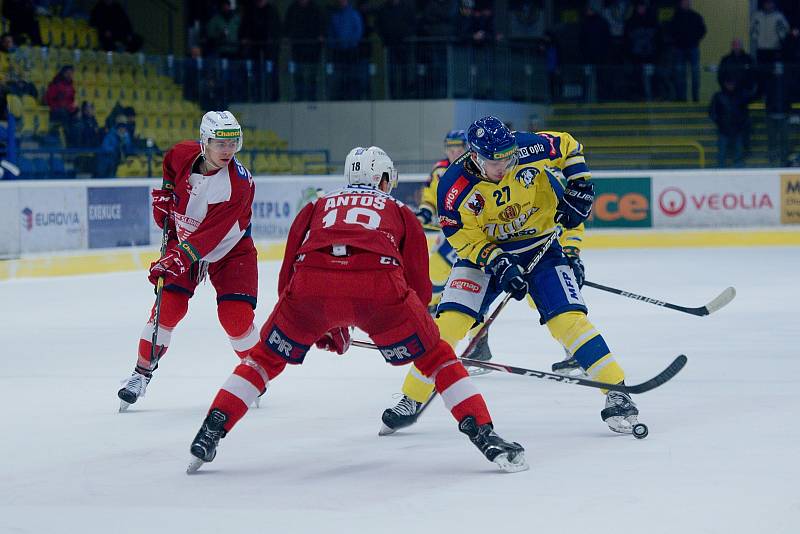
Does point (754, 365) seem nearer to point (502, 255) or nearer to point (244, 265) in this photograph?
point (502, 255)

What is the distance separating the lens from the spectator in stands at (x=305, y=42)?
47.0 ft

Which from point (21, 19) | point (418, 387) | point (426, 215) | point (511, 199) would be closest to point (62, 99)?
point (21, 19)

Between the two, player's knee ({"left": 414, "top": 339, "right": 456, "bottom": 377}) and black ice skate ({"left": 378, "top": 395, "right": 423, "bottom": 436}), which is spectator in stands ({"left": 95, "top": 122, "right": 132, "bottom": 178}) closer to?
black ice skate ({"left": 378, "top": 395, "right": 423, "bottom": 436})

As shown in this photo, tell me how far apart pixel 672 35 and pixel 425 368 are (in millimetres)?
12503

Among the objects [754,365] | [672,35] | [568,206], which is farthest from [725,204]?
[568,206]

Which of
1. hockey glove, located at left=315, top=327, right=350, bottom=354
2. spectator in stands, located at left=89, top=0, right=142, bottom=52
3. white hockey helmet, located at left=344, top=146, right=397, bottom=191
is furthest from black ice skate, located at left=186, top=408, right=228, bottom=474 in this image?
spectator in stands, located at left=89, top=0, right=142, bottom=52

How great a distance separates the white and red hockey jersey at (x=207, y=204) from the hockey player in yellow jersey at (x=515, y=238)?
0.83 metres

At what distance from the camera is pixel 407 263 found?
396 centimetres

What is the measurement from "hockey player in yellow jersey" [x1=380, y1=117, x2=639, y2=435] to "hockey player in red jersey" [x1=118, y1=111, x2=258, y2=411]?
83 centimetres

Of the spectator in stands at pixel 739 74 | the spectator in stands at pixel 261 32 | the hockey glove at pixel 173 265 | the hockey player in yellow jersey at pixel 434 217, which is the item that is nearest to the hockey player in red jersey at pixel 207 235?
the hockey glove at pixel 173 265

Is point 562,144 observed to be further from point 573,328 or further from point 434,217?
point 434,217

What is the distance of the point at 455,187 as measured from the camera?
4.62 meters

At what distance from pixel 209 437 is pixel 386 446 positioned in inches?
28.7

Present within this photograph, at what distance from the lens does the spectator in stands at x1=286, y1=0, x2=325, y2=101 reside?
14.3 meters
